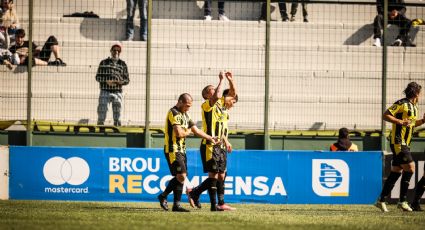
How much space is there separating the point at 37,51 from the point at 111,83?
5.90 ft

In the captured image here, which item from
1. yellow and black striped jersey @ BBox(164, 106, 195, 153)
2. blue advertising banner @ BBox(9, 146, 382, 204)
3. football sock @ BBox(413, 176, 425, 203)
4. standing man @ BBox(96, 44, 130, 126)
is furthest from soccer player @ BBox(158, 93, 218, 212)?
standing man @ BBox(96, 44, 130, 126)

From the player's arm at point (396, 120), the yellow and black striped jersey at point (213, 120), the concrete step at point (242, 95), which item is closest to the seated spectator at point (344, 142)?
the concrete step at point (242, 95)

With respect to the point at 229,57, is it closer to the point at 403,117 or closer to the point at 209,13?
the point at 209,13

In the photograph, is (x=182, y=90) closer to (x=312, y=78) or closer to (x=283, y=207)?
(x=312, y=78)

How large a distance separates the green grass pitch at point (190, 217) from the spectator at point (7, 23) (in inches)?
197

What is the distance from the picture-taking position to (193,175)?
55.8 ft

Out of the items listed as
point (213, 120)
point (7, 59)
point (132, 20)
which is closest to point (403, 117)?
point (213, 120)

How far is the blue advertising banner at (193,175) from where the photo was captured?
655 inches

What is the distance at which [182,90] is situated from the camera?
1897cm

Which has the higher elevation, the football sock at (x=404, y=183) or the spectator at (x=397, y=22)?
the spectator at (x=397, y=22)

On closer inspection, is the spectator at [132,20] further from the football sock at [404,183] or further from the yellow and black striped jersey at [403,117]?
the football sock at [404,183]

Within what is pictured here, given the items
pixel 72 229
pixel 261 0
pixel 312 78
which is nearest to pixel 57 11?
pixel 261 0

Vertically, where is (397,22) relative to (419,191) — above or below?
above

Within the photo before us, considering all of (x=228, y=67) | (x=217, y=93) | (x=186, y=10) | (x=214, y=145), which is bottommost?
(x=214, y=145)
